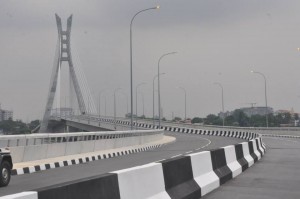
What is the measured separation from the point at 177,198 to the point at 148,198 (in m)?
0.86

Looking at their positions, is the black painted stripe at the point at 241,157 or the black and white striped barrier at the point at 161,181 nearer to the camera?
the black and white striped barrier at the point at 161,181

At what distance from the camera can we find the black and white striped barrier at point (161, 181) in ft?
15.8

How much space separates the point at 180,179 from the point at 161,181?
2.72 feet

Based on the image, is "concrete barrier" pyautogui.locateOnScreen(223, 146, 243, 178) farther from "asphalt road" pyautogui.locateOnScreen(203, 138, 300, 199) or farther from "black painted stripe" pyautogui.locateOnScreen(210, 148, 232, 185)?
"black painted stripe" pyautogui.locateOnScreen(210, 148, 232, 185)

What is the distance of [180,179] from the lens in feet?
25.5

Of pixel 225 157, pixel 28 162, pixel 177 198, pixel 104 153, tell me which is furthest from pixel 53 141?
pixel 177 198

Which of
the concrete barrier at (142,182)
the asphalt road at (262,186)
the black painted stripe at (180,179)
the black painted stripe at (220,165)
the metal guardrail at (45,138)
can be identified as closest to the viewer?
the concrete barrier at (142,182)

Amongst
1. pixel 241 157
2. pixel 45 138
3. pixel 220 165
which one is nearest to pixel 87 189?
pixel 220 165

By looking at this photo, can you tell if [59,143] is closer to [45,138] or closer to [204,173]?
[45,138]

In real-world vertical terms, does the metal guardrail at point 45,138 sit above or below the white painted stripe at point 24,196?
above

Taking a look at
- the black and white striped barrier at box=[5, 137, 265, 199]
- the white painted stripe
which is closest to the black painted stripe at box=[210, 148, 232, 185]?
the black and white striped barrier at box=[5, 137, 265, 199]

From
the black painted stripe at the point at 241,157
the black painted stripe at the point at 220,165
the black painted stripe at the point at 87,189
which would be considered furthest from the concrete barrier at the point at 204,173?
the black painted stripe at the point at 241,157

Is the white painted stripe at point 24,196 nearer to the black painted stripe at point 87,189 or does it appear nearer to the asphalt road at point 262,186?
the black painted stripe at point 87,189

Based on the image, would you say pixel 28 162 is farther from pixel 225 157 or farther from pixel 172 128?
pixel 172 128
